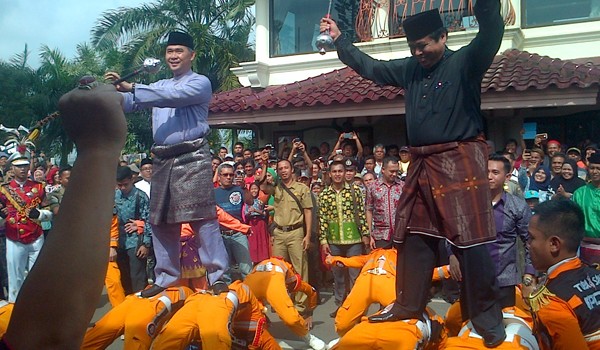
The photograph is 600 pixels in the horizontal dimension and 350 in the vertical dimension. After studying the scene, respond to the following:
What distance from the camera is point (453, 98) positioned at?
296cm

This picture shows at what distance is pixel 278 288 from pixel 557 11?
333 inches

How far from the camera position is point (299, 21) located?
12.6 m

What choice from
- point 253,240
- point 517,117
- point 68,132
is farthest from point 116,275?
point 517,117

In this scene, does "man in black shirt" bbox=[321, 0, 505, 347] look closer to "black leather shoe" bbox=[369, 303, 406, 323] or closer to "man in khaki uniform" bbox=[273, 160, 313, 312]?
"black leather shoe" bbox=[369, 303, 406, 323]

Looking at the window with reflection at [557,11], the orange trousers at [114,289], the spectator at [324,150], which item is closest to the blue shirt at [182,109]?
the orange trousers at [114,289]

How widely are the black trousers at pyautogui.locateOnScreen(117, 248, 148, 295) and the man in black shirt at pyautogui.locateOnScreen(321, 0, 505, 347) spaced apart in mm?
3645

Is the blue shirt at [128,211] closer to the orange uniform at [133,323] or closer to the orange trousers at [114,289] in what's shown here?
the orange trousers at [114,289]

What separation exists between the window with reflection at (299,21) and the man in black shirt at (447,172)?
932cm

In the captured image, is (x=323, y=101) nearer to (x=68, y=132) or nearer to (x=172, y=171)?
(x=172, y=171)

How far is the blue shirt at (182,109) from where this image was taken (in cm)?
384

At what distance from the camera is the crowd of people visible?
41.3 inches

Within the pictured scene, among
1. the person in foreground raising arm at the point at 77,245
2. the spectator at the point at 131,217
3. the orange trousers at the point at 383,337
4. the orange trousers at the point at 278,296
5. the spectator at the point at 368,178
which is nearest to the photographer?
the person in foreground raising arm at the point at 77,245

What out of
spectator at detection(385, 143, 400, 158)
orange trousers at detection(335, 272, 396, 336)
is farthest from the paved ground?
spectator at detection(385, 143, 400, 158)

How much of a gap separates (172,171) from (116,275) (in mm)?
2056
